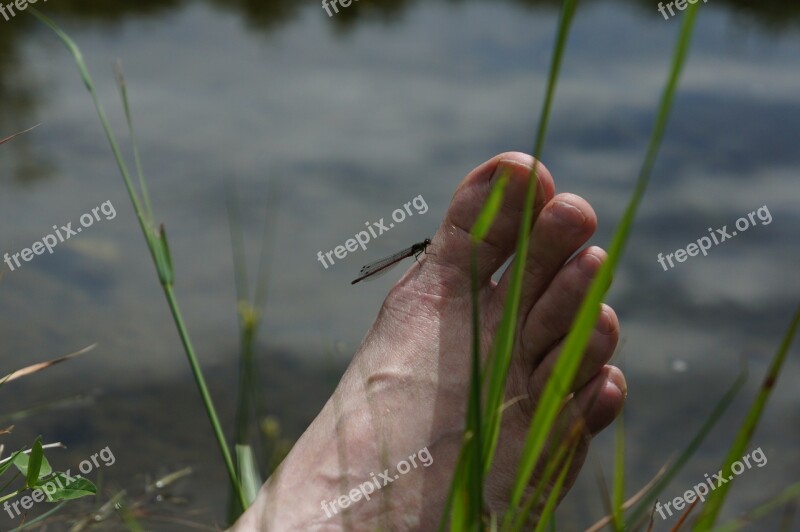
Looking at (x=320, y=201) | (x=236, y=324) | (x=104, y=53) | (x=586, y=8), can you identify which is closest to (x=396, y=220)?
(x=320, y=201)

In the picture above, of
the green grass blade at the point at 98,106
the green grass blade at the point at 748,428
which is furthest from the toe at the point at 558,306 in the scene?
the green grass blade at the point at 748,428

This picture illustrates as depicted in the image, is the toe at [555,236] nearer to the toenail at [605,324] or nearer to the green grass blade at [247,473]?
the toenail at [605,324]

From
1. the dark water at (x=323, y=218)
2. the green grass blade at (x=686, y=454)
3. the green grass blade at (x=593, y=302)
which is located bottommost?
the dark water at (x=323, y=218)

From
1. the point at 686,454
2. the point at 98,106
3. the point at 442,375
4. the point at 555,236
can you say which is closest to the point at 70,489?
the point at 98,106

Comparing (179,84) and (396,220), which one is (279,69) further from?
(396,220)

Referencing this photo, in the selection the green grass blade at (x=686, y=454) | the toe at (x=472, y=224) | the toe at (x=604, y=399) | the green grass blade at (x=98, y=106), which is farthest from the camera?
the toe at (x=472, y=224)

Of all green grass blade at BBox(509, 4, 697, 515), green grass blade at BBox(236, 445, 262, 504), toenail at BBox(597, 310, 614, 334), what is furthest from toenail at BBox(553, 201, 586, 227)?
green grass blade at BBox(509, 4, 697, 515)
